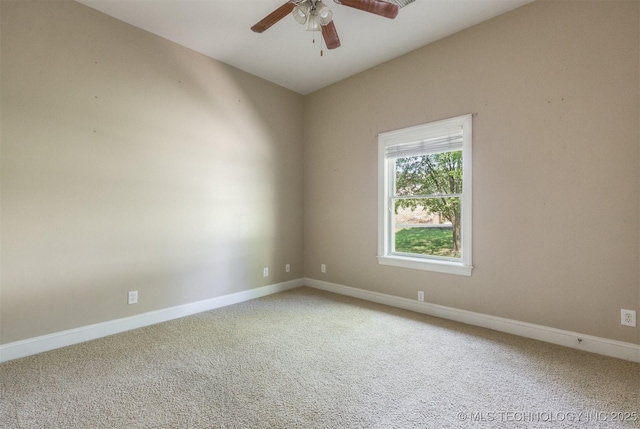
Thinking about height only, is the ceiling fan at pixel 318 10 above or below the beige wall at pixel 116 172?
above

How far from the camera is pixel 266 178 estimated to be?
4.10m

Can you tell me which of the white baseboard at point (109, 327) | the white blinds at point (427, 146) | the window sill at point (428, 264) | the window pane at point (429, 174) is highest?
the white blinds at point (427, 146)

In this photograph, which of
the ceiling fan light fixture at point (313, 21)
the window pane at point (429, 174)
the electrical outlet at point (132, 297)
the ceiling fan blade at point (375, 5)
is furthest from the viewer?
the window pane at point (429, 174)

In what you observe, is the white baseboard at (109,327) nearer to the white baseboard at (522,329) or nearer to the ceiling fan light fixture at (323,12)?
the white baseboard at (522,329)

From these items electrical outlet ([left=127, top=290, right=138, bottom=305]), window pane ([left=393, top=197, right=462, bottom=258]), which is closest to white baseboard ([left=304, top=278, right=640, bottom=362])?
window pane ([left=393, top=197, right=462, bottom=258])

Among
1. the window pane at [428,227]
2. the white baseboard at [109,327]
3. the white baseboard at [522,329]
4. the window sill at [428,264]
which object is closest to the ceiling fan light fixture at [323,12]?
the window pane at [428,227]

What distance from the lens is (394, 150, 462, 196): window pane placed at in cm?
319

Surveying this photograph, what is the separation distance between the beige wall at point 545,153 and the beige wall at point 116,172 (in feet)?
6.67

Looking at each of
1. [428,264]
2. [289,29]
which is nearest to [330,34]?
[289,29]

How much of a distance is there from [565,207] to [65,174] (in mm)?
4176

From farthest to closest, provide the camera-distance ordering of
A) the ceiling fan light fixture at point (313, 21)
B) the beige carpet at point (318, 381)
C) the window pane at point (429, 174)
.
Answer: the window pane at point (429, 174) → the ceiling fan light fixture at point (313, 21) → the beige carpet at point (318, 381)

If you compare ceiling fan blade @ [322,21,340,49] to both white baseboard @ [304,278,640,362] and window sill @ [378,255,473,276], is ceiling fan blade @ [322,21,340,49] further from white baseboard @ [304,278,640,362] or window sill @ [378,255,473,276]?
white baseboard @ [304,278,640,362]

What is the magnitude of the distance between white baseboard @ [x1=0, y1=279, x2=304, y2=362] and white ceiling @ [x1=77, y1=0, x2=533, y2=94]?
9.33ft

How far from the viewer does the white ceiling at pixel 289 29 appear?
8.61 feet
